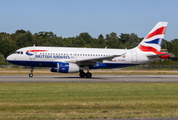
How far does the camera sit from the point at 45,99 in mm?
15000

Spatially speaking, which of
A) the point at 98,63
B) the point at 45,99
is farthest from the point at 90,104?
the point at 98,63

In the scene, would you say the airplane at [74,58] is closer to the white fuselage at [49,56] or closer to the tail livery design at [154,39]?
the white fuselage at [49,56]

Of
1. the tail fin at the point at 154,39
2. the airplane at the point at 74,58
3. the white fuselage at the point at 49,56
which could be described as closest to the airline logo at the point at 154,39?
the tail fin at the point at 154,39

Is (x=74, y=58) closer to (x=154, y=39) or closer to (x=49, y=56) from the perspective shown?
(x=49, y=56)

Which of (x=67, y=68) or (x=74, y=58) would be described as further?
(x=74, y=58)

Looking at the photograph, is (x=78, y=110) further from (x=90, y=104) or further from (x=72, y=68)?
(x=72, y=68)

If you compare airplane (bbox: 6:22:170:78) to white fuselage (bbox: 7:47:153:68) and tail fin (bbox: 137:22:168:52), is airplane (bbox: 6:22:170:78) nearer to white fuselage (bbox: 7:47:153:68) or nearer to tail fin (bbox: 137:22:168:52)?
white fuselage (bbox: 7:47:153:68)

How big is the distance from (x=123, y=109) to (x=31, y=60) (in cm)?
2429

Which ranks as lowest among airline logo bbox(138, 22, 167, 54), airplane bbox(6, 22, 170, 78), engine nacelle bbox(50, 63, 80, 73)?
engine nacelle bbox(50, 63, 80, 73)

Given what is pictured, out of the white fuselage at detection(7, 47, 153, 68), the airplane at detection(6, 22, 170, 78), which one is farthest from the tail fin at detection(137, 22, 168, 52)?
the white fuselage at detection(7, 47, 153, 68)

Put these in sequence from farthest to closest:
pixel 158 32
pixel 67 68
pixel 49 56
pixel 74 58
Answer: pixel 158 32 < pixel 74 58 < pixel 49 56 < pixel 67 68

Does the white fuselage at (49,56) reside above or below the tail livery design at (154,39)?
below

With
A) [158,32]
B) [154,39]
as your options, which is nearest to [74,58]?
[154,39]

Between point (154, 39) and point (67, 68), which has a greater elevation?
point (154, 39)
